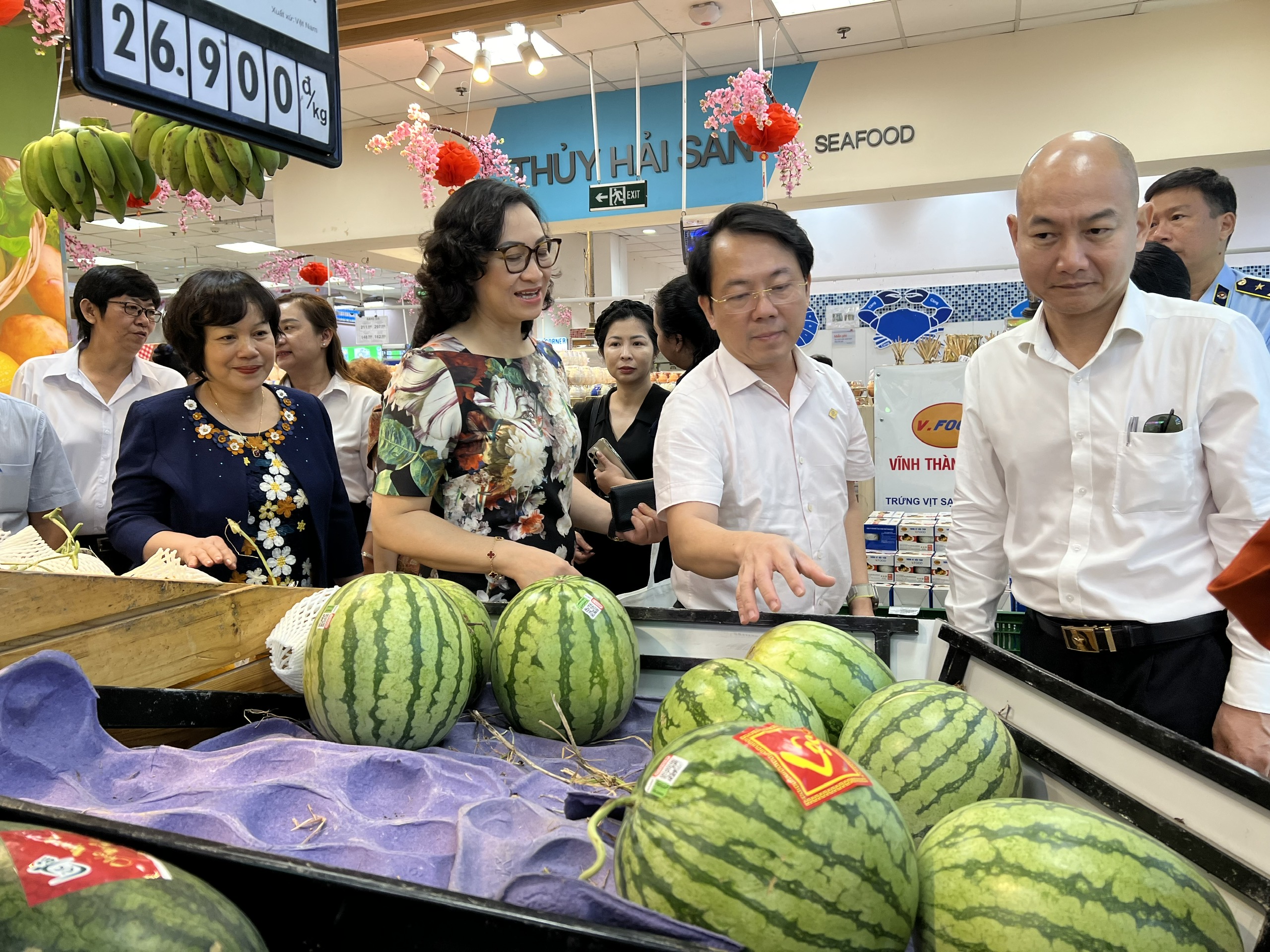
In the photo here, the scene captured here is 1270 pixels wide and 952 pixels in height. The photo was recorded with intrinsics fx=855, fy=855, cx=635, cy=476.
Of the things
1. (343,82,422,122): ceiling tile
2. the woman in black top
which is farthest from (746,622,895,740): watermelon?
(343,82,422,122): ceiling tile

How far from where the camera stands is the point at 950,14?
7.39 m

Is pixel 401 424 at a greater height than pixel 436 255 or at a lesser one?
lesser

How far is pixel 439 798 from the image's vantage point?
101 cm

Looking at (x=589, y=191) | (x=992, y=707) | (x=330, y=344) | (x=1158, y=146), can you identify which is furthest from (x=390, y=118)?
(x=992, y=707)

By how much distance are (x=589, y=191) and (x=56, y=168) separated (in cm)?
595

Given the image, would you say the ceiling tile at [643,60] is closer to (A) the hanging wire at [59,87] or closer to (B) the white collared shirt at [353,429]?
(A) the hanging wire at [59,87]

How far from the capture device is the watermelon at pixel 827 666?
112 centimetres

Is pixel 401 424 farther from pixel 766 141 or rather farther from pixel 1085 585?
pixel 766 141

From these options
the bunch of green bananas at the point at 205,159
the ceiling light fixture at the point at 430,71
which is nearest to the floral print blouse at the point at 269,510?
the bunch of green bananas at the point at 205,159

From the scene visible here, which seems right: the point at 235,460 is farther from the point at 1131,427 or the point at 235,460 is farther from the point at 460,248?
the point at 1131,427

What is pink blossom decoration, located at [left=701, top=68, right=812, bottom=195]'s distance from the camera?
5848 mm

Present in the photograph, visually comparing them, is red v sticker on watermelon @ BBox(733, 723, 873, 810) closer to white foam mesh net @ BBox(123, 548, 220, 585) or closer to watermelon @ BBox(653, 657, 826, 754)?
watermelon @ BBox(653, 657, 826, 754)

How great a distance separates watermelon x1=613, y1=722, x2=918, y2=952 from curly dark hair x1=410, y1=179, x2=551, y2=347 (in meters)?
1.53

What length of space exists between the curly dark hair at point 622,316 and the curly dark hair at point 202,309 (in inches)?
64.8
